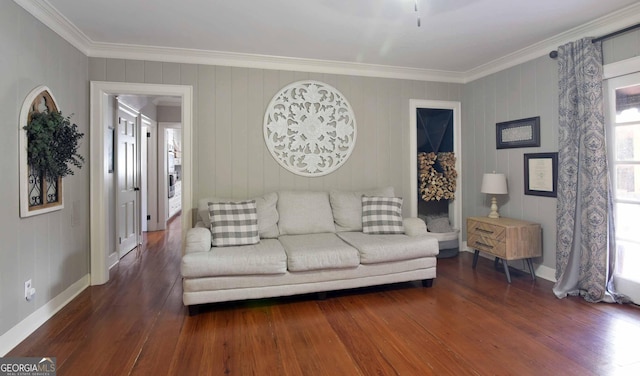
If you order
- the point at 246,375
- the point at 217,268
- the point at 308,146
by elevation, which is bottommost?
the point at 246,375

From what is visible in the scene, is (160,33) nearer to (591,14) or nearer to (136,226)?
(136,226)

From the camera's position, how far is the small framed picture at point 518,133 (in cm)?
350

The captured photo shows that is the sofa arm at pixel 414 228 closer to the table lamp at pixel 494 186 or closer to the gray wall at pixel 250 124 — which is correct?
the gray wall at pixel 250 124

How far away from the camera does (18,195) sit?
2.20 metres

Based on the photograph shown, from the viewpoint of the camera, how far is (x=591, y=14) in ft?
9.02

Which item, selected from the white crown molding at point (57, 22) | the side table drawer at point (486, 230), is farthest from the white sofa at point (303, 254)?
the white crown molding at point (57, 22)

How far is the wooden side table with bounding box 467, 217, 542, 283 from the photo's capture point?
3.27 metres

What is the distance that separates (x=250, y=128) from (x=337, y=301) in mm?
2107

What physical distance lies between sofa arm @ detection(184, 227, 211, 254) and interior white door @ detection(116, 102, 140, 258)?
71.2 inches

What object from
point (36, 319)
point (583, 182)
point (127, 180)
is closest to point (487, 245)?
point (583, 182)

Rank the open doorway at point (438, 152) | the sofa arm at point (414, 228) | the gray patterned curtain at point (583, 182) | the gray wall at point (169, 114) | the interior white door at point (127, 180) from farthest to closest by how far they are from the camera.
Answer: the gray wall at point (169, 114) → the open doorway at point (438, 152) → the interior white door at point (127, 180) → the sofa arm at point (414, 228) → the gray patterned curtain at point (583, 182)

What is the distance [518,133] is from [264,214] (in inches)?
118

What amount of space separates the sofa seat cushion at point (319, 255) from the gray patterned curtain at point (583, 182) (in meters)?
1.95

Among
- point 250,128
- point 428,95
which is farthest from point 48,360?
point 428,95
